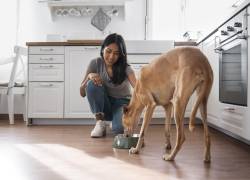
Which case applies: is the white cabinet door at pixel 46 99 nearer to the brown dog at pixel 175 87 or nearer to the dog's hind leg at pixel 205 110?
the brown dog at pixel 175 87

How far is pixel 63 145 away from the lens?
2400 millimetres

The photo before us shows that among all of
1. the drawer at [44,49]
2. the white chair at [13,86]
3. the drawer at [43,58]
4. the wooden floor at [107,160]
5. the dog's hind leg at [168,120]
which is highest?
the drawer at [44,49]

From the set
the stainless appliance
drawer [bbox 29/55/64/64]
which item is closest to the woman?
the stainless appliance

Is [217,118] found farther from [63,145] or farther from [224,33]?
[63,145]

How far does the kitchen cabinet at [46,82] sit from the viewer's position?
375 cm

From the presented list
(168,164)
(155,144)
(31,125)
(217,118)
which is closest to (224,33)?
(217,118)

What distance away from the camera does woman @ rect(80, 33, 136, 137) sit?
2572 millimetres

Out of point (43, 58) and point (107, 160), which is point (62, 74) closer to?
point (43, 58)

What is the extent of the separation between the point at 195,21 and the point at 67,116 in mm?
2233

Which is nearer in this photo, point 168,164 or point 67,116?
point 168,164

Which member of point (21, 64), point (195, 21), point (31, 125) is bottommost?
point (31, 125)

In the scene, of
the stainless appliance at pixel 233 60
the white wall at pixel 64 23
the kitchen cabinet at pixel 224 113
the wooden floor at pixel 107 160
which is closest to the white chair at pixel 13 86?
the white wall at pixel 64 23

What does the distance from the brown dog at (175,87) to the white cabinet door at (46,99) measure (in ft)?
5.34

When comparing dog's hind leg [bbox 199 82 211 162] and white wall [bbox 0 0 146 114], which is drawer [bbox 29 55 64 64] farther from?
dog's hind leg [bbox 199 82 211 162]
